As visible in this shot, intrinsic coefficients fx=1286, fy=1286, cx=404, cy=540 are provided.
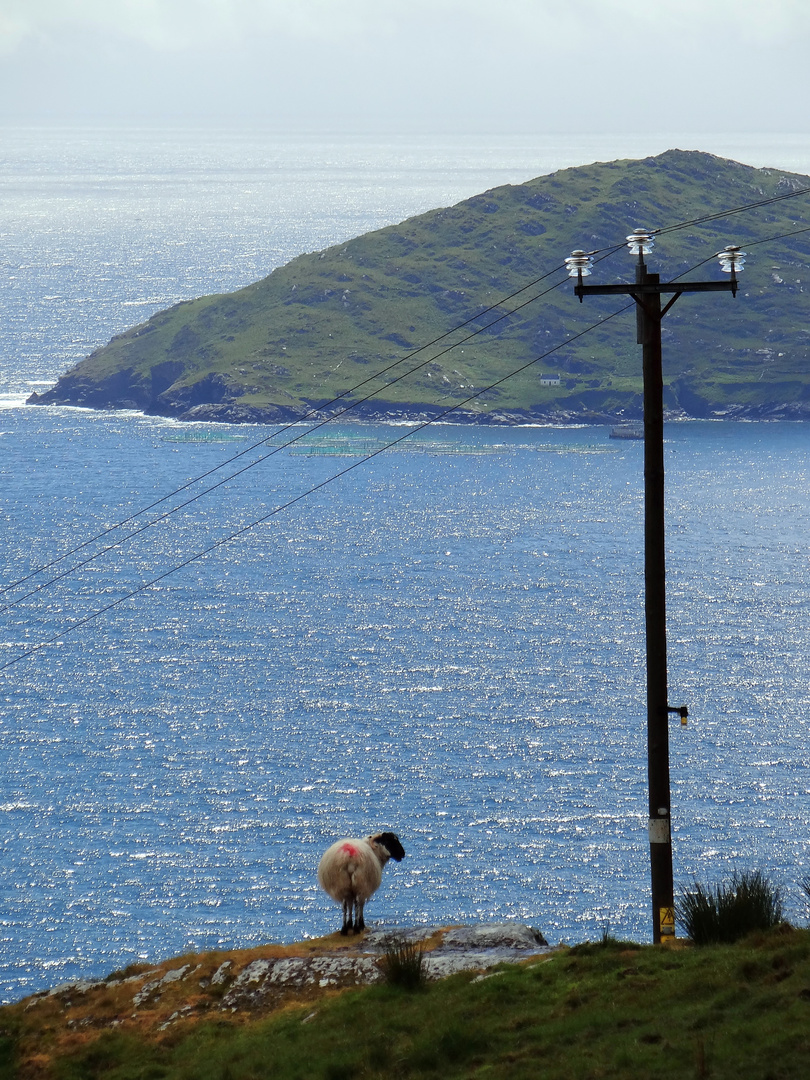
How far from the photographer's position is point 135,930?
7538 centimetres

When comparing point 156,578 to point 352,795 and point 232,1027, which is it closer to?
point 352,795

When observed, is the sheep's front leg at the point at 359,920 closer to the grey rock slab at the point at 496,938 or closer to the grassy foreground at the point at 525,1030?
the grey rock slab at the point at 496,938

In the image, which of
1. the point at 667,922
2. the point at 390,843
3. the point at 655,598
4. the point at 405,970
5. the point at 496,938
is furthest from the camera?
the point at 390,843

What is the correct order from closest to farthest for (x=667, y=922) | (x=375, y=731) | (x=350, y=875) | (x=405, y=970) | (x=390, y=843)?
(x=405, y=970) → (x=667, y=922) → (x=350, y=875) → (x=390, y=843) → (x=375, y=731)

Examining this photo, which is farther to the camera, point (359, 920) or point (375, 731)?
point (375, 731)

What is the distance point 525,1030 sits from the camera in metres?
16.0

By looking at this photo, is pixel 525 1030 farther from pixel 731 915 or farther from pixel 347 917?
pixel 347 917

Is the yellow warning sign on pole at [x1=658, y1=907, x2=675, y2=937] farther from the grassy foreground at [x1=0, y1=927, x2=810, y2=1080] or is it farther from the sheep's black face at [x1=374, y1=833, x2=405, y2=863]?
the sheep's black face at [x1=374, y1=833, x2=405, y2=863]

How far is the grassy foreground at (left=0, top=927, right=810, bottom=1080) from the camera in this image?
14125mm

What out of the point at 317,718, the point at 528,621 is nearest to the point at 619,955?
the point at 317,718

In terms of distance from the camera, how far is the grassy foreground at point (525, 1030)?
14.1m

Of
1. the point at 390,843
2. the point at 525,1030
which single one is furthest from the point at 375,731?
the point at 525,1030

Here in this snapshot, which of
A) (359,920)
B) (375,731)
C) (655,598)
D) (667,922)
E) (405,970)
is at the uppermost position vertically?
(655,598)

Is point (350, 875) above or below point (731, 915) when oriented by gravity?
below
